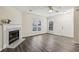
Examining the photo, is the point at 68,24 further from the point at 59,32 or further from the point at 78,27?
the point at 78,27

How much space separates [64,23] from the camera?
873cm

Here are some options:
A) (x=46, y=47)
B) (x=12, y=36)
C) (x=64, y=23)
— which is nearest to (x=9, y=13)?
(x=12, y=36)

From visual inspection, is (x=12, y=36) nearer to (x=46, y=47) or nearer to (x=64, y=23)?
(x=46, y=47)

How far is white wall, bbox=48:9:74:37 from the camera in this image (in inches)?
308

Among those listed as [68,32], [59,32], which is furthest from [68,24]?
[59,32]

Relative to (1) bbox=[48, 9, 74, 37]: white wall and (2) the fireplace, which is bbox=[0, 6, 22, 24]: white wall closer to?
(2) the fireplace

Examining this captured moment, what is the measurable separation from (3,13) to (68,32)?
556cm

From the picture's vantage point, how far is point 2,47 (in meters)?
4.02

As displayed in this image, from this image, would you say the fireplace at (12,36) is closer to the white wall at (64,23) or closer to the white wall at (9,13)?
the white wall at (9,13)

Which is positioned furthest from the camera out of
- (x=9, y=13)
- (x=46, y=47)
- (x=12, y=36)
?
(x=12, y=36)

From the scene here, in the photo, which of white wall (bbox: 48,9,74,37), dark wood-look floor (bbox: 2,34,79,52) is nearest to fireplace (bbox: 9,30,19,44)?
dark wood-look floor (bbox: 2,34,79,52)

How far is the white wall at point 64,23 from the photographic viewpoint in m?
7.82
